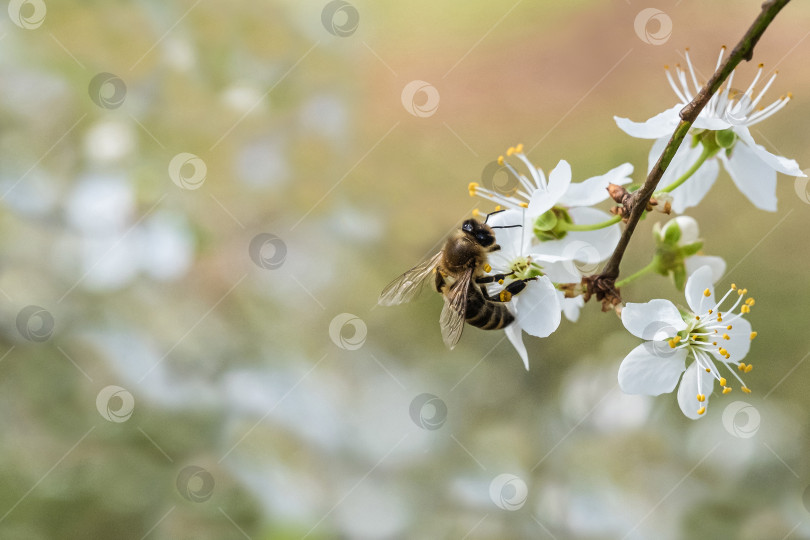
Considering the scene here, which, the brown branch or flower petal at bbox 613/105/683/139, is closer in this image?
the brown branch

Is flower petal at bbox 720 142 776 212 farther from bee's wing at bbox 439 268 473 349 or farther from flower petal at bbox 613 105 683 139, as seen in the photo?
bee's wing at bbox 439 268 473 349

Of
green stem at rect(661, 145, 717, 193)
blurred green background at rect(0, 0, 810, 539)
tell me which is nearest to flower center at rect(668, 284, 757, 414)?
green stem at rect(661, 145, 717, 193)

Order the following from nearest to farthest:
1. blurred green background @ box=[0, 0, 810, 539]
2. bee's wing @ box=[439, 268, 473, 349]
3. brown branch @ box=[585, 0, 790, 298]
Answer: brown branch @ box=[585, 0, 790, 298], bee's wing @ box=[439, 268, 473, 349], blurred green background @ box=[0, 0, 810, 539]

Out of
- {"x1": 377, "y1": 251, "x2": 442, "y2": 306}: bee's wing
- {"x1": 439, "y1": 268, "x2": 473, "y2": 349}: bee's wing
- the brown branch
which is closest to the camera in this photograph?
the brown branch

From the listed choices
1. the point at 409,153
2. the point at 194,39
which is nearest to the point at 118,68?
the point at 194,39

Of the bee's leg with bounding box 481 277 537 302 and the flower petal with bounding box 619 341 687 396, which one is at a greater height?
the flower petal with bounding box 619 341 687 396

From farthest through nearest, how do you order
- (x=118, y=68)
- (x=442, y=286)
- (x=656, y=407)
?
1. (x=118, y=68)
2. (x=656, y=407)
3. (x=442, y=286)

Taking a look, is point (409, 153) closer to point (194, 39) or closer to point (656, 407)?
point (194, 39)

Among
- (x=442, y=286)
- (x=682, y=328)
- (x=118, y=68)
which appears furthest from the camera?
(x=118, y=68)
